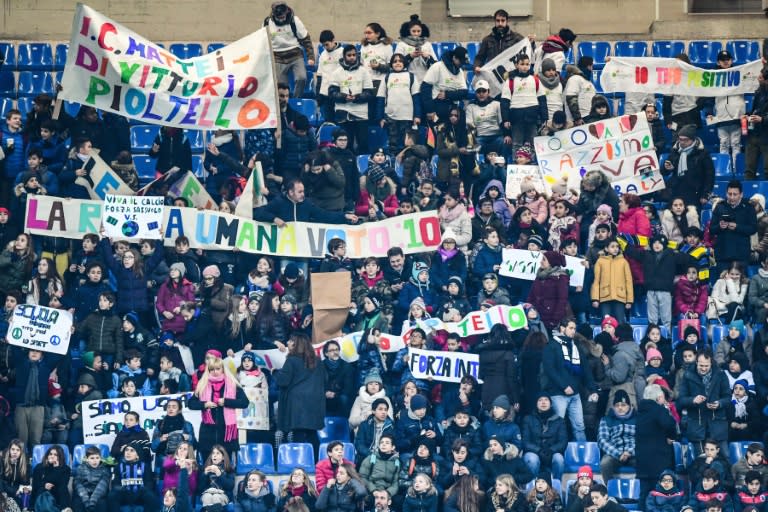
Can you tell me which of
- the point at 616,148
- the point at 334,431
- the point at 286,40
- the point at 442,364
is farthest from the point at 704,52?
the point at 334,431

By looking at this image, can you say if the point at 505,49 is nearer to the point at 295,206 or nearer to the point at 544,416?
the point at 295,206

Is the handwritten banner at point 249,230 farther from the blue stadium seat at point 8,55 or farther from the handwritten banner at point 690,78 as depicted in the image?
the blue stadium seat at point 8,55

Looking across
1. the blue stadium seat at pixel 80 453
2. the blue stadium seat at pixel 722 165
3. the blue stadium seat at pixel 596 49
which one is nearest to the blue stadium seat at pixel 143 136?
the blue stadium seat at pixel 596 49

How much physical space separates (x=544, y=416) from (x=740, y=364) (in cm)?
257

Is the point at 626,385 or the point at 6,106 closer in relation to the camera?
the point at 626,385

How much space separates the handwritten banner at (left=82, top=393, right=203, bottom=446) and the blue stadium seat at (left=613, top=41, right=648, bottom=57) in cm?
1158

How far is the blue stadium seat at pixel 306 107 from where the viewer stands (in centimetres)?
3192

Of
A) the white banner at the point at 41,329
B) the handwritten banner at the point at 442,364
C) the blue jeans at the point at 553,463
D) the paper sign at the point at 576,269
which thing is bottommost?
the blue jeans at the point at 553,463

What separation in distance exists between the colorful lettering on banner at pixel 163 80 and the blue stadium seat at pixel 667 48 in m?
8.07

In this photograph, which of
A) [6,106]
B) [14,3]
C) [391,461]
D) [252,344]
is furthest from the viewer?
[14,3]

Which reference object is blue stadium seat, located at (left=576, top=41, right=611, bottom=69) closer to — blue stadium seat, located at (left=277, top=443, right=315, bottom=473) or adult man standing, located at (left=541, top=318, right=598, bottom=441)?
adult man standing, located at (left=541, top=318, right=598, bottom=441)

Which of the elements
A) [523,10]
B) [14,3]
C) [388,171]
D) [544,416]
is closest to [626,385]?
[544,416]

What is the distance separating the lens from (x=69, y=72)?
28.4 m

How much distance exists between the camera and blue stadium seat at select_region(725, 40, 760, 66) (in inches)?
1358
